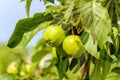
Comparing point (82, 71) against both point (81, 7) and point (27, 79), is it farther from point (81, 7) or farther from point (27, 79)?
point (27, 79)

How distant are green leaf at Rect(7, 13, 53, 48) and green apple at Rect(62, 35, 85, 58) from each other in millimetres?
175

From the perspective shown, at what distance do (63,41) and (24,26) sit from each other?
0.22 meters

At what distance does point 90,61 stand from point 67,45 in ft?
0.75

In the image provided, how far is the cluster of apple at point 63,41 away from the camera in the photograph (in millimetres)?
1708

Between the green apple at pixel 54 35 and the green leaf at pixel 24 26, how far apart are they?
5.0 inches

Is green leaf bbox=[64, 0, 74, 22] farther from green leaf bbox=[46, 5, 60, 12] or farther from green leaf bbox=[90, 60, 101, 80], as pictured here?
green leaf bbox=[90, 60, 101, 80]

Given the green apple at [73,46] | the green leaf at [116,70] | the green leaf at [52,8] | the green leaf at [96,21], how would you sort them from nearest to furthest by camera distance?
the green leaf at [96,21] < the green apple at [73,46] < the green leaf at [52,8] < the green leaf at [116,70]

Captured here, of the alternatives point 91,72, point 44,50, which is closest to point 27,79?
point 44,50

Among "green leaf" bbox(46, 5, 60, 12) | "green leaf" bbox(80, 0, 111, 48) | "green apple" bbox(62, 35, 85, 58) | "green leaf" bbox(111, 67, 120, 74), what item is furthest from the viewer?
"green leaf" bbox(111, 67, 120, 74)

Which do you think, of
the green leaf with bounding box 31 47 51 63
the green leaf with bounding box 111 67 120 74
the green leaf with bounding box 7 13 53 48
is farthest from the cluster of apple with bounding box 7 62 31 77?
the green leaf with bounding box 7 13 53 48

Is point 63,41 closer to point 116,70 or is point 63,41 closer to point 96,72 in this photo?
point 96,72

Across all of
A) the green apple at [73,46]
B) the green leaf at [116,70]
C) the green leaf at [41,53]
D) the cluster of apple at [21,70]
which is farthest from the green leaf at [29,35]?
the cluster of apple at [21,70]

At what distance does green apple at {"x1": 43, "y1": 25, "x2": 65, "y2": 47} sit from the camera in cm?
171

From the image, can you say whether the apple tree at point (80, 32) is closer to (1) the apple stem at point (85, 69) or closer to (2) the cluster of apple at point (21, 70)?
(1) the apple stem at point (85, 69)
